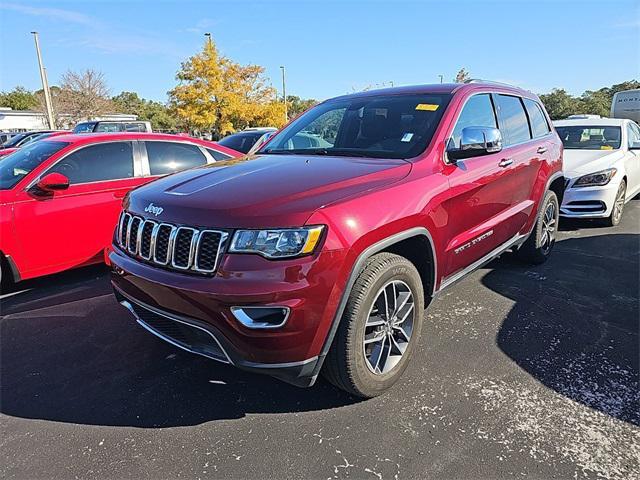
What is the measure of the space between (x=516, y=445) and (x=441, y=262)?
3.84 ft

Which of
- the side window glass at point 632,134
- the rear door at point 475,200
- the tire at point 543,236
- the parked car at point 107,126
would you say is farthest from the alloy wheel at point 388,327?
the parked car at point 107,126

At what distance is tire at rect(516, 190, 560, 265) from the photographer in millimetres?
4715

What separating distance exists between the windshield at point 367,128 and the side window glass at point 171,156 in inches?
76.0

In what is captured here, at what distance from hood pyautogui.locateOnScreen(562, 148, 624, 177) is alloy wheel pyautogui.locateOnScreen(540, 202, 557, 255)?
1.73m

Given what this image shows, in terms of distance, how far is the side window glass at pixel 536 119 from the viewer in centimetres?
460

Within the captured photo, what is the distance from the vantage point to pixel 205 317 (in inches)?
87.4

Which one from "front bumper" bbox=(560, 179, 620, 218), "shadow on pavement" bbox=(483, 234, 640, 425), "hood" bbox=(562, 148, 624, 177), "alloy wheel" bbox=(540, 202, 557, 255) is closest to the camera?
"shadow on pavement" bbox=(483, 234, 640, 425)

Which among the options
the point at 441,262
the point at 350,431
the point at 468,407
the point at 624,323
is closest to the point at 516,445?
the point at 468,407

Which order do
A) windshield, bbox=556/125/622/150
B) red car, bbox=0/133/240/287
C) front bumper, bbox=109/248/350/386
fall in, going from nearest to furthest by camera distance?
front bumper, bbox=109/248/350/386, red car, bbox=0/133/240/287, windshield, bbox=556/125/622/150

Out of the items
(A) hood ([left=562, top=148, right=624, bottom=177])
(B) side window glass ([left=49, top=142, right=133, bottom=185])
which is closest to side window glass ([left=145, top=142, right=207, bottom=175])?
(B) side window glass ([left=49, top=142, right=133, bottom=185])

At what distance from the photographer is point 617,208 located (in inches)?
270

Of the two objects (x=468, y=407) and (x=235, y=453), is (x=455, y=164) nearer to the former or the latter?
(x=468, y=407)

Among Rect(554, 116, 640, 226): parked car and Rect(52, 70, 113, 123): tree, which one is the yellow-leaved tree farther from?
Rect(554, 116, 640, 226): parked car

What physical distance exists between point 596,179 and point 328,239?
5.98m
